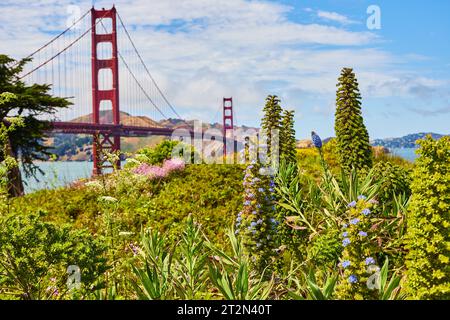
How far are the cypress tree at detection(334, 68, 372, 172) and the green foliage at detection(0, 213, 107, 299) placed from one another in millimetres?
3006

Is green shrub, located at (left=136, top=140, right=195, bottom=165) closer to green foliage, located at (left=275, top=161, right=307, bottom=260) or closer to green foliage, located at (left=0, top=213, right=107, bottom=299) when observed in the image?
green foliage, located at (left=275, top=161, right=307, bottom=260)

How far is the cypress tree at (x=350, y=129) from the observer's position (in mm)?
5711

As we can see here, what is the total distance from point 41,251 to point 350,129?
3.53m

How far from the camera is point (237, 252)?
3688mm

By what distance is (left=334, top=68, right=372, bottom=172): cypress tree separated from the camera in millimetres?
5711

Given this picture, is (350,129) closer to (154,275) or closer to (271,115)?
(271,115)

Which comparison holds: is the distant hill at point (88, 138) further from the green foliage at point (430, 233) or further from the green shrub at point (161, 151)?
the green foliage at point (430, 233)

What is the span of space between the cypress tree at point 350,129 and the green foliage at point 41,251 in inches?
118

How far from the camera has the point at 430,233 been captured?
2693mm

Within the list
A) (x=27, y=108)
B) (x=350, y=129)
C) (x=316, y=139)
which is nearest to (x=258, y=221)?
(x=316, y=139)

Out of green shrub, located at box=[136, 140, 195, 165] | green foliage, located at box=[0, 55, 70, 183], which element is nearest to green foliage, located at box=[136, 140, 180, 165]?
green shrub, located at box=[136, 140, 195, 165]
